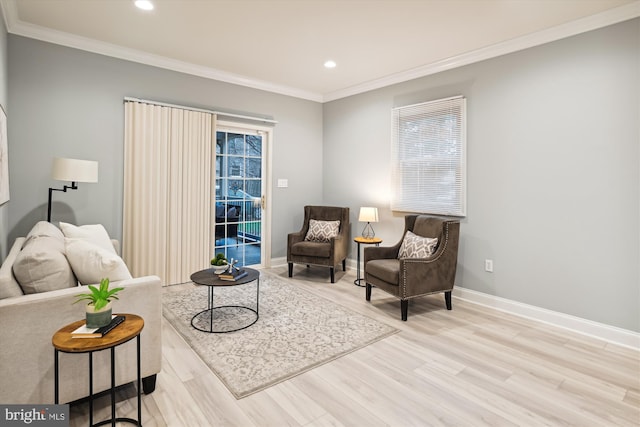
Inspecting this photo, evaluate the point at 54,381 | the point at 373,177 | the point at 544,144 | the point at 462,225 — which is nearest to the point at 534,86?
the point at 544,144

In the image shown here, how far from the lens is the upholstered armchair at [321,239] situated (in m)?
4.51

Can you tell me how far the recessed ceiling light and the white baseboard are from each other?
4137 millimetres

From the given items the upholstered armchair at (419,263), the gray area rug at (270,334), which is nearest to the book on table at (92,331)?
the gray area rug at (270,334)

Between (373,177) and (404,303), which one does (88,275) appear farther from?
(373,177)

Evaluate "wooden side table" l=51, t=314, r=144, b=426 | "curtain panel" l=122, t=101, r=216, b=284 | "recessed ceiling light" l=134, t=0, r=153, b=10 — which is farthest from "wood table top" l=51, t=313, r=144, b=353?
"recessed ceiling light" l=134, t=0, r=153, b=10

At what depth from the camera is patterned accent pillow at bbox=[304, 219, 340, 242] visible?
4820mm

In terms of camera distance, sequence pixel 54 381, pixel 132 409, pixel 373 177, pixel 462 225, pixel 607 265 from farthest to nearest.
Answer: pixel 373 177 < pixel 462 225 < pixel 607 265 < pixel 132 409 < pixel 54 381

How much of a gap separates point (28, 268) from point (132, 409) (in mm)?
943

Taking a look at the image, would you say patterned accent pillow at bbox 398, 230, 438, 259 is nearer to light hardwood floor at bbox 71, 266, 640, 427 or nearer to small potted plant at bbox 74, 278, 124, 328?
light hardwood floor at bbox 71, 266, 640, 427

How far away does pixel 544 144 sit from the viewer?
128 inches

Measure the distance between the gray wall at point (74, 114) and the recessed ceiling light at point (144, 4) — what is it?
1.20 meters

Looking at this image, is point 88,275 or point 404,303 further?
point 404,303

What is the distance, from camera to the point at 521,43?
3354 mm

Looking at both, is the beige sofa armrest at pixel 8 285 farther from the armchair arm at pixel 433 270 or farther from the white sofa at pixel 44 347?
the armchair arm at pixel 433 270
